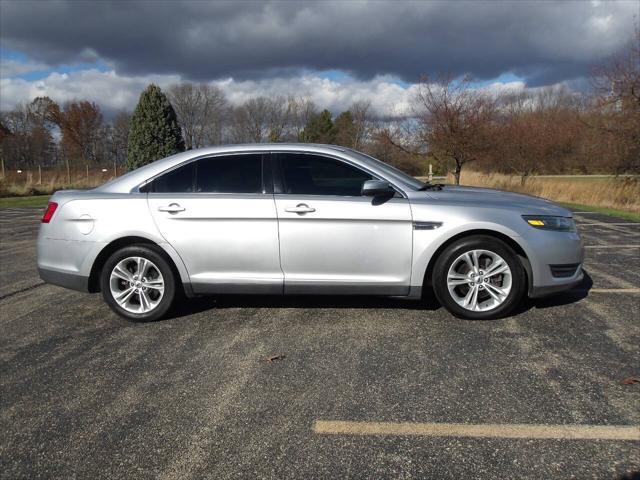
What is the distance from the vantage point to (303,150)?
14.5 ft

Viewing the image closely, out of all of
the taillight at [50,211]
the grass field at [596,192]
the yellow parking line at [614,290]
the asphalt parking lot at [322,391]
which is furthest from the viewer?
the grass field at [596,192]

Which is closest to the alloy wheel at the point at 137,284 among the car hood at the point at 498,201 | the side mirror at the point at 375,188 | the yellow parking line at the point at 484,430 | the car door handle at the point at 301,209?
the car door handle at the point at 301,209

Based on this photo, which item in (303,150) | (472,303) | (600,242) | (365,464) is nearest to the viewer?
(365,464)

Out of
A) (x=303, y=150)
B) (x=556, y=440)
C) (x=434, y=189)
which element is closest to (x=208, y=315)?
(x=303, y=150)

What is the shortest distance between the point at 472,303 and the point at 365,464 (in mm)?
2262

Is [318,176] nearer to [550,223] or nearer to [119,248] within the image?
[119,248]

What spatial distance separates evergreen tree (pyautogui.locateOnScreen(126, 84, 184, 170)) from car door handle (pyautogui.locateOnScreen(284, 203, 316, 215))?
19.7 metres

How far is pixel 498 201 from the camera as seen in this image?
4.23 metres

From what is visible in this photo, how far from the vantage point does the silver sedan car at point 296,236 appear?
4.08 meters

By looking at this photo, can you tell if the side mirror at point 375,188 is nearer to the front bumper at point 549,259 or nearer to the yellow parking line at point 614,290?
the front bumper at point 549,259

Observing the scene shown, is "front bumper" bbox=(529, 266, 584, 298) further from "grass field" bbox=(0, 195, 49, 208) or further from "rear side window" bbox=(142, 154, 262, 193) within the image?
"grass field" bbox=(0, 195, 49, 208)

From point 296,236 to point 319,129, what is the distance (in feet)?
162

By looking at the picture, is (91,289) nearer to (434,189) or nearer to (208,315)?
(208,315)

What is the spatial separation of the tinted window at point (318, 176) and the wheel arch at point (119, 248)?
4.11ft
